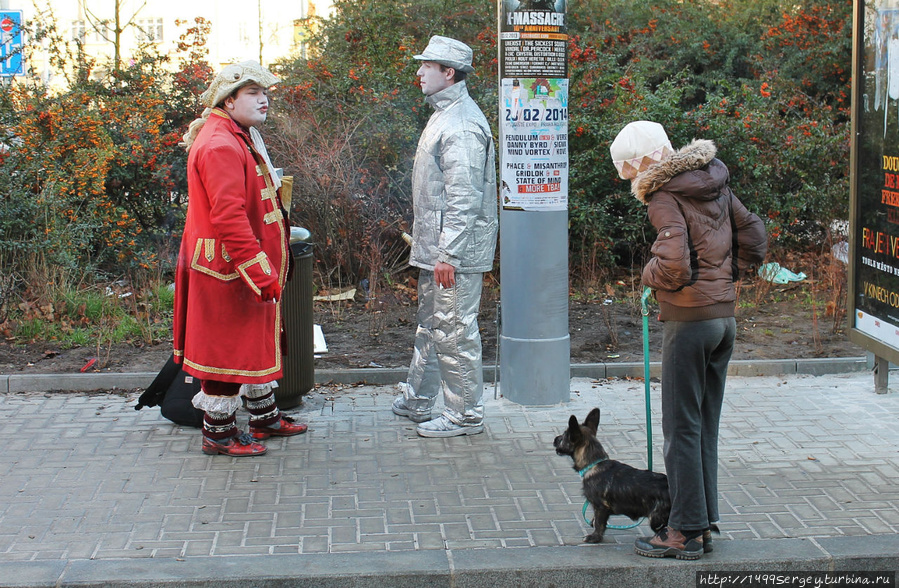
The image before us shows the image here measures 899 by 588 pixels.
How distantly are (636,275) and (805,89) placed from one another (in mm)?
5791

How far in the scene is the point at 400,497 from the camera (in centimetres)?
487

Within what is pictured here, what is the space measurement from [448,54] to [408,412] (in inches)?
84.5

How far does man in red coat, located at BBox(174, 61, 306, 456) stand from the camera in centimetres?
511

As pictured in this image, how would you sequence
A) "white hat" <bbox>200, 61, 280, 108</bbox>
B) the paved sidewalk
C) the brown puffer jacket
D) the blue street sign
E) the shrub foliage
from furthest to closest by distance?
the blue street sign
the shrub foliage
"white hat" <bbox>200, 61, 280, 108</bbox>
the paved sidewalk
the brown puffer jacket

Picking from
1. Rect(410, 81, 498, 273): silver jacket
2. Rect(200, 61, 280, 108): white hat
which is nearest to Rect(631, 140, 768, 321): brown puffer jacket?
Rect(410, 81, 498, 273): silver jacket

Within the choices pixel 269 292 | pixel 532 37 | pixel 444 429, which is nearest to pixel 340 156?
pixel 532 37

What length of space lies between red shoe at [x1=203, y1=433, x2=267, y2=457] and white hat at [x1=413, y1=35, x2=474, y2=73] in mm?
2296

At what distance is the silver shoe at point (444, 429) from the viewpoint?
577 cm

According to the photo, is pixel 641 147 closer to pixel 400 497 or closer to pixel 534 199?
pixel 400 497

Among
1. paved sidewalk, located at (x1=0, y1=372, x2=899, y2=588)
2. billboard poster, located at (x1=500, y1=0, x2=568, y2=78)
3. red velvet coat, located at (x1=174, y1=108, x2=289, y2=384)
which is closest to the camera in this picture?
paved sidewalk, located at (x1=0, y1=372, x2=899, y2=588)

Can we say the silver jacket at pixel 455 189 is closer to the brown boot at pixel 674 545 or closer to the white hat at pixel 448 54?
the white hat at pixel 448 54

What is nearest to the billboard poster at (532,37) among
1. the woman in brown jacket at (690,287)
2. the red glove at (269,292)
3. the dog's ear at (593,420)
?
the red glove at (269,292)

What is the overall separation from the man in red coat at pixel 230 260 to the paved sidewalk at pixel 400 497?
1.44 ft

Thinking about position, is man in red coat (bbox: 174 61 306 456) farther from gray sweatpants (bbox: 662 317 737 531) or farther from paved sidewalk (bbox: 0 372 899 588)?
gray sweatpants (bbox: 662 317 737 531)
